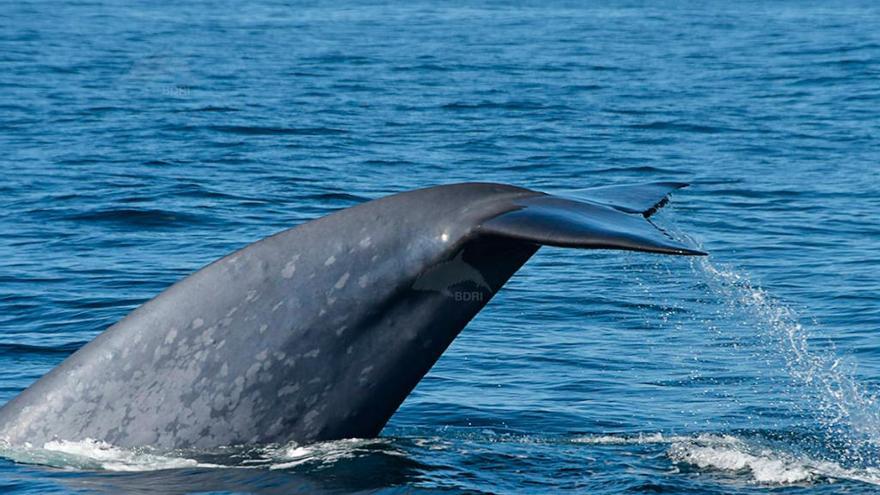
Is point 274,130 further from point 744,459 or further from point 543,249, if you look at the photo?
point 744,459

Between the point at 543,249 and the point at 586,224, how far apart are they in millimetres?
11352

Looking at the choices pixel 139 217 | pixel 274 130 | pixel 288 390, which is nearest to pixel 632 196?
pixel 288 390

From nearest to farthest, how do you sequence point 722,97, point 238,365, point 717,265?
1. point 238,365
2. point 717,265
3. point 722,97

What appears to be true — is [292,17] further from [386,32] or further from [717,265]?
[717,265]

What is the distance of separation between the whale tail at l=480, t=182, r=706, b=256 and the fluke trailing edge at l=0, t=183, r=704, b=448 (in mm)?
46

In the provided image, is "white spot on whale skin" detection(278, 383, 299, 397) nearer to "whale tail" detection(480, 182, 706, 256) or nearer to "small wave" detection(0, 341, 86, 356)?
"whale tail" detection(480, 182, 706, 256)

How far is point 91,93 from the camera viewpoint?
32.0 meters

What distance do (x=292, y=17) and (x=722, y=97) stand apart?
28.1 meters

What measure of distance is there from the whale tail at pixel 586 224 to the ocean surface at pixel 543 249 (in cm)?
150

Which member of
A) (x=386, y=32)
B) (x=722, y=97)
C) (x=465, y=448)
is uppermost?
(x=386, y=32)

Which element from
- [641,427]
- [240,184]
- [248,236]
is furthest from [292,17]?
[641,427]

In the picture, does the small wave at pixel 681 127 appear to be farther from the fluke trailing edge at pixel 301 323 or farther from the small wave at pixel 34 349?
the fluke trailing edge at pixel 301 323

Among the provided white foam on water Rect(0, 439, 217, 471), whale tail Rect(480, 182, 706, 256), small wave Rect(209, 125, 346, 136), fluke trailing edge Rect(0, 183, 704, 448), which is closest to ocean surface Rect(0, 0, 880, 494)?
white foam on water Rect(0, 439, 217, 471)

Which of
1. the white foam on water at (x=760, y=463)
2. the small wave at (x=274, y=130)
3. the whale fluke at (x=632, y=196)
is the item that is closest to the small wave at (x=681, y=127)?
the small wave at (x=274, y=130)
